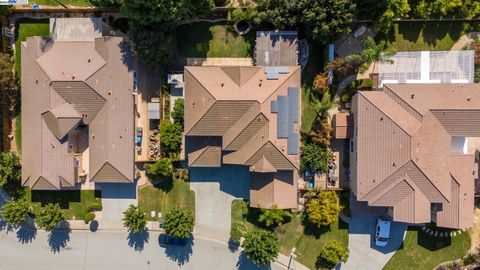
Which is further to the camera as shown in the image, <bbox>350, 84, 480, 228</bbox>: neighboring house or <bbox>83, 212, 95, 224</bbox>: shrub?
<bbox>83, 212, 95, 224</bbox>: shrub

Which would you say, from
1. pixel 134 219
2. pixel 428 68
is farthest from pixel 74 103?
pixel 428 68

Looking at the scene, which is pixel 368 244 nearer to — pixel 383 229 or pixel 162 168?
pixel 383 229

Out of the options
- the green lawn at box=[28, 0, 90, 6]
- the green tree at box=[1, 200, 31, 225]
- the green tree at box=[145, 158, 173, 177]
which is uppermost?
the green lawn at box=[28, 0, 90, 6]

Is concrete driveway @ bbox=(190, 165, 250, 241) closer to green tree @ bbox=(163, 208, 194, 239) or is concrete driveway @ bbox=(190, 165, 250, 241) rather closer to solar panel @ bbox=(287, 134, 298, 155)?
green tree @ bbox=(163, 208, 194, 239)

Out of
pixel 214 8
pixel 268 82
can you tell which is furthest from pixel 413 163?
pixel 214 8

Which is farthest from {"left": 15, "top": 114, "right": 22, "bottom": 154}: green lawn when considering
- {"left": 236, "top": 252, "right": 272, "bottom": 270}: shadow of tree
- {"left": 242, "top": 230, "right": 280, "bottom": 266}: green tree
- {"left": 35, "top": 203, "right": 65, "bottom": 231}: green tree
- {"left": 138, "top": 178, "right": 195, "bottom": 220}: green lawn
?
{"left": 236, "top": 252, "right": 272, "bottom": 270}: shadow of tree

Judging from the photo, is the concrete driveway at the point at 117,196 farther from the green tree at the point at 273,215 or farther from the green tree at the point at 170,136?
the green tree at the point at 273,215
